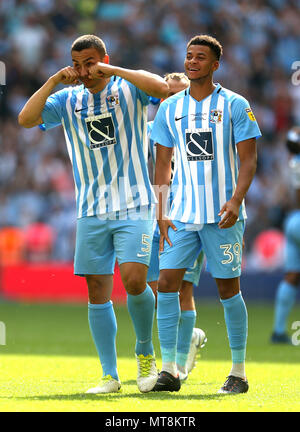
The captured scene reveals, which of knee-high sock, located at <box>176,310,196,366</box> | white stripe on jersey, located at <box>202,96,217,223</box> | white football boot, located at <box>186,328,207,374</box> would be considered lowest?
white football boot, located at <box>186,328,207,374</box>

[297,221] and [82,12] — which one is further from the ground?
[82,12]

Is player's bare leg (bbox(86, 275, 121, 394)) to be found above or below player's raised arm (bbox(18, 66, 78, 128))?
below

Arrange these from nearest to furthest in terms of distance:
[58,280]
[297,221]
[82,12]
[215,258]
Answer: [215,258] → [297,221] → [58,280] → [82,12]

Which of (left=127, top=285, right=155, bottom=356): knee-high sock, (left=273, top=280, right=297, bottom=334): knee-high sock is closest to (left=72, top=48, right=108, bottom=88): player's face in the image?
(left=127, top=285, right=155, bottom=356): knee-high sock

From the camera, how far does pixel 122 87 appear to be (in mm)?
5531

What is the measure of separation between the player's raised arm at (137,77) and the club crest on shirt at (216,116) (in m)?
0.30

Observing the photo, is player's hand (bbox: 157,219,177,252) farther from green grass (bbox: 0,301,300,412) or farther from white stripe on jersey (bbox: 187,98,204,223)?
green grass (bbox: 0,301,300,412)

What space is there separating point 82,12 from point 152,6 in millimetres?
1640

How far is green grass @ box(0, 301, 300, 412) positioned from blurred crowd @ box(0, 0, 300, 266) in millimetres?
3441

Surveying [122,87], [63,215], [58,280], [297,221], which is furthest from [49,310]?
[122,87]

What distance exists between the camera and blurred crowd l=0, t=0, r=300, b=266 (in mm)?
14773

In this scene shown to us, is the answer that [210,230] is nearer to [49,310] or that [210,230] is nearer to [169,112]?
[169,112]

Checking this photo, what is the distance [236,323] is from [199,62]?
5.26 feet

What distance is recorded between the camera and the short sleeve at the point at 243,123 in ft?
17.2
